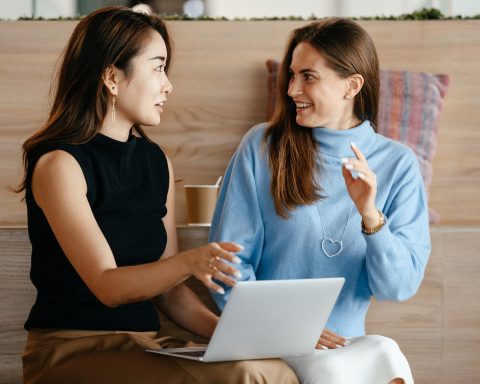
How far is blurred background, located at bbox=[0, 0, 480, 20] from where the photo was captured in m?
2.21

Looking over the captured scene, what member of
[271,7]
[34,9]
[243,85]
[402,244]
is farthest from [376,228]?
[34,9]

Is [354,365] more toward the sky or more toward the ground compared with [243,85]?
more toward the ground

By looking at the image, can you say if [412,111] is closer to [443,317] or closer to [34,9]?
[443,317]

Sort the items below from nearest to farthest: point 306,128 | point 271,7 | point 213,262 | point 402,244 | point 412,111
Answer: point 213,262 < point 402,244 < point 306,128 < point 412,111 < point 271,7

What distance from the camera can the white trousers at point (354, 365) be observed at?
140 centimetres

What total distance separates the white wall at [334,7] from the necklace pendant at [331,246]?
849 mm

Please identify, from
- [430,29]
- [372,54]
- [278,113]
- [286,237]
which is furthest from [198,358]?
[430,29]

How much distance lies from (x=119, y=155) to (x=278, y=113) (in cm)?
36

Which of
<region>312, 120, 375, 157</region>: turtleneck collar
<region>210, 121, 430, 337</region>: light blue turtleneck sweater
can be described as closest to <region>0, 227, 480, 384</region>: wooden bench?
<region>210, 121, 430, 337</region>: light blue turtleneck sweater

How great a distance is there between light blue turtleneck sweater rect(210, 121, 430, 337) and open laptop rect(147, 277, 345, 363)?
0.28 meters

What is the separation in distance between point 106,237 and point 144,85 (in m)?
0.27

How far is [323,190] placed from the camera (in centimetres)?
166

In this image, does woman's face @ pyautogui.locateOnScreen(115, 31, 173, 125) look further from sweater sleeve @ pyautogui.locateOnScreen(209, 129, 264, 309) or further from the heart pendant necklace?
the heart pendant necklace

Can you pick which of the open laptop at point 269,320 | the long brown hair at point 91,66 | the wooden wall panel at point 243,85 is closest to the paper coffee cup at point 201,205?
the wooden wall panel at point 243,85
